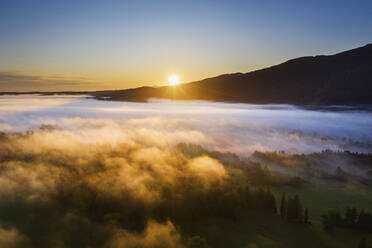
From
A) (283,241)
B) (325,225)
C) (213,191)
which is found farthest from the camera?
(213,191)

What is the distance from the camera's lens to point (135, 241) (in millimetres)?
171625

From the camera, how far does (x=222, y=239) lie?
16475 centimetres

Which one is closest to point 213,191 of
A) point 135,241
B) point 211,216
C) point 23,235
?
point 211,216

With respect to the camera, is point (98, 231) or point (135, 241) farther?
point (98, 231)

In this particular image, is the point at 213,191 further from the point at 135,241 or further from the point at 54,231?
the point at 54,231

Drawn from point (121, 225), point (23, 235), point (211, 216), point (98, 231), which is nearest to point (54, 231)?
point (23, 235)

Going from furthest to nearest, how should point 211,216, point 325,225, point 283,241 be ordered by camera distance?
point 211,216
point 325,225
point 283,241

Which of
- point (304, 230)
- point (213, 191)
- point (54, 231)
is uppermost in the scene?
point (213, 191)

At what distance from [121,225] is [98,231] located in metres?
17.9

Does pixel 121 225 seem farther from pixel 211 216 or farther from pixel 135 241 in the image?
pixel 211 216

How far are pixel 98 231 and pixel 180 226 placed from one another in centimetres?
5878

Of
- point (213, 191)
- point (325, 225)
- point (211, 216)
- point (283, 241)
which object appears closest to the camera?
point (283, 241)

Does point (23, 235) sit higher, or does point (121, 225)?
point (121, 225)

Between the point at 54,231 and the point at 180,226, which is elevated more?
the point at 180,226
